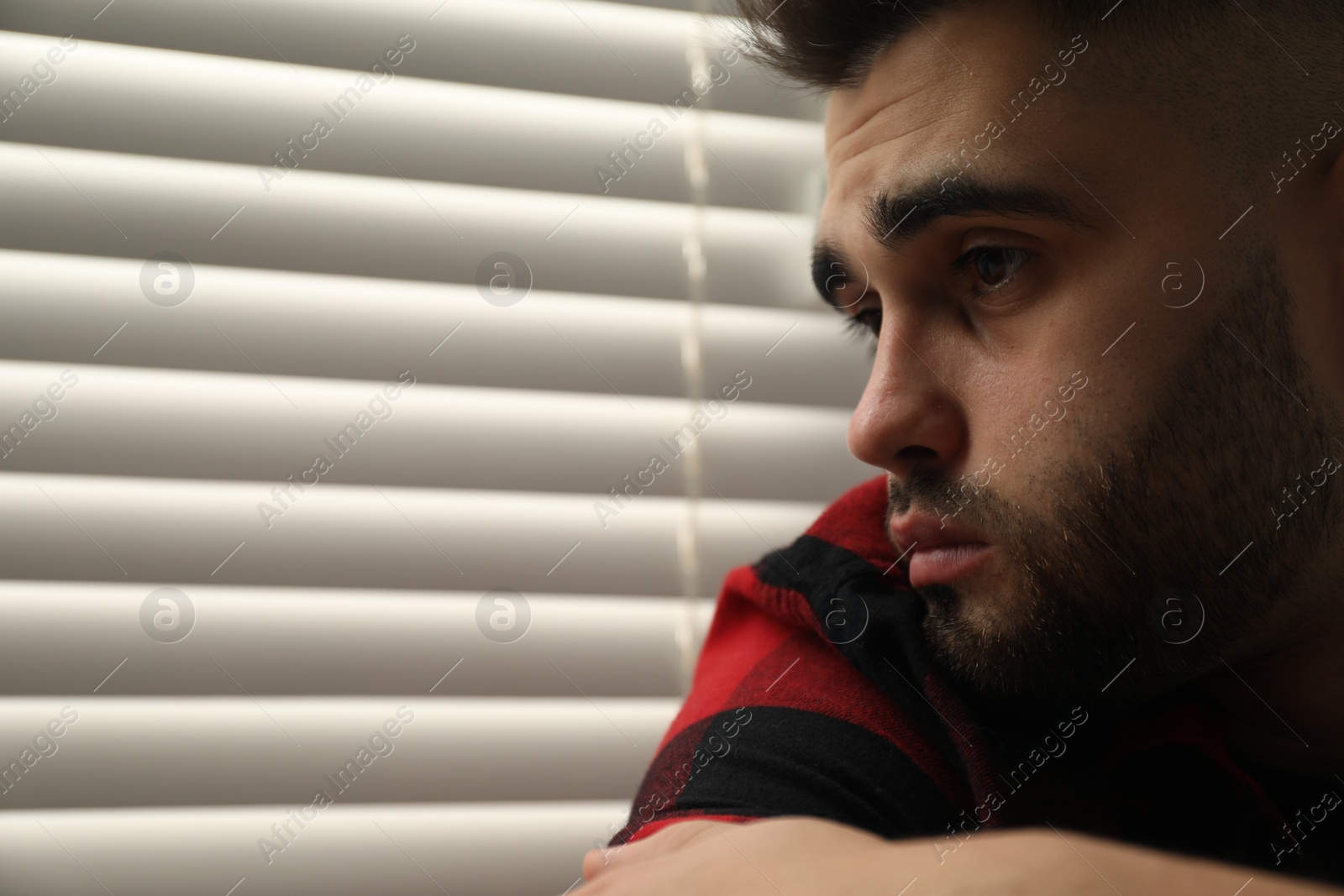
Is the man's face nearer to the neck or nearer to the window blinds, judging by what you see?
the neck

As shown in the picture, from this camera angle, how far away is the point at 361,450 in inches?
36.2

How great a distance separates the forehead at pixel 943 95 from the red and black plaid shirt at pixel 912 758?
0.38 meters

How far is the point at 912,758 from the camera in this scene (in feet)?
2.30

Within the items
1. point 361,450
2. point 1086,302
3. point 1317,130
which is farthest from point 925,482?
point 361,450

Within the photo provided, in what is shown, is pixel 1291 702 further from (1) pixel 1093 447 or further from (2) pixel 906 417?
(2) pixel 906 417

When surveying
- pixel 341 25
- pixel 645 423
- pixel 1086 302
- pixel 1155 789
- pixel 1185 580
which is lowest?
pixel 1155 789

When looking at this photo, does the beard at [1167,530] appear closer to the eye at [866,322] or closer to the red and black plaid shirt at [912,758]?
the red and black plaid shirt at [912,758]

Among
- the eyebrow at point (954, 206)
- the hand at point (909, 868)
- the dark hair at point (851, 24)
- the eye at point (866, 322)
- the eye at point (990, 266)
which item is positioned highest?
the dark hair at point (851, 24)

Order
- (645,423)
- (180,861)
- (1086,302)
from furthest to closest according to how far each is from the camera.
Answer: (645,423) < (180,861) < (1086,302)

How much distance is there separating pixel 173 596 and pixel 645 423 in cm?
54

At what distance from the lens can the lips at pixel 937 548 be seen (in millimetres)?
741

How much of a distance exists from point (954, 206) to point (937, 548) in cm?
31

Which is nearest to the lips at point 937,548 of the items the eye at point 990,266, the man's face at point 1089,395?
the man's face at point 1089,395

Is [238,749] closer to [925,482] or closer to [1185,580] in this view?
[925,482]
